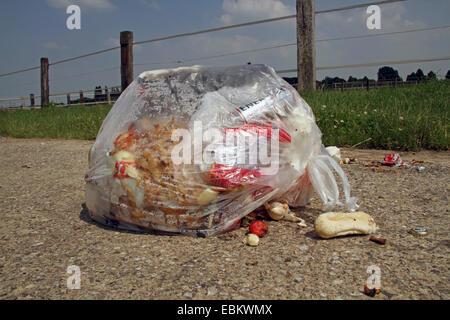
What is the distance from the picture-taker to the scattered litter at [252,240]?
1.27 meters

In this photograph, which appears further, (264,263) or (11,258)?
(11,258)

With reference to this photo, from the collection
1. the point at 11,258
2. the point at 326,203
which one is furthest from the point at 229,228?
the point at 11,258

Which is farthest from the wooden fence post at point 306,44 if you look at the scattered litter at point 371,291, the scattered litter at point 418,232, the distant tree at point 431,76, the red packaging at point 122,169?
the scattered litter at point 371,291

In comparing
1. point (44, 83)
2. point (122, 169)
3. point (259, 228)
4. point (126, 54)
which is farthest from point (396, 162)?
point (44, 83)

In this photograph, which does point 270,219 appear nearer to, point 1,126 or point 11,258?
point 11,258

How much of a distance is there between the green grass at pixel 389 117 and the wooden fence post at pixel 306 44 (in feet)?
1.01

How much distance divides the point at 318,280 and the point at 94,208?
950 mm

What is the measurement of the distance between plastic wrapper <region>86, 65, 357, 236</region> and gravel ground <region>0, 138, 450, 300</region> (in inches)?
4.0

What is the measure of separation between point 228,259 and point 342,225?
0.43m

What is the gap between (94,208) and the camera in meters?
1.52

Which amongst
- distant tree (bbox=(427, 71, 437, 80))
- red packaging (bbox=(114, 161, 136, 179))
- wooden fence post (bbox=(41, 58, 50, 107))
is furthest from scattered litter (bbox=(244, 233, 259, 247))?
wooden fence post (bbox=(41, 58, 50, 107))
